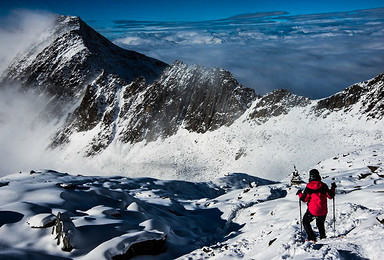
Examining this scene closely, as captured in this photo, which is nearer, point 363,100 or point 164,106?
point 363,100

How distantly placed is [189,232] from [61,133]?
281 feet

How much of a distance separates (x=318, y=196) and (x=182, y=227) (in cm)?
972

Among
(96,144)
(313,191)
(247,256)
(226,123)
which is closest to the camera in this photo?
(313,191)

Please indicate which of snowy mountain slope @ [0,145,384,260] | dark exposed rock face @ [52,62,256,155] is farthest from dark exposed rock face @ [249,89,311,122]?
snowy mountain slope @ [0,145,384,260]

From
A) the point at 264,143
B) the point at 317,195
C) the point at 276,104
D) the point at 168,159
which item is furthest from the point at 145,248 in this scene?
the point at 276,104

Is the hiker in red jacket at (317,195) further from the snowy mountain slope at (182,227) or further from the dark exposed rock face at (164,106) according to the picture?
the dark exposed rock face at (164,106)

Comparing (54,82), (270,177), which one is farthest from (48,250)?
(54,82)

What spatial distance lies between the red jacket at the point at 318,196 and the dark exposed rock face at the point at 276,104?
48.7 m

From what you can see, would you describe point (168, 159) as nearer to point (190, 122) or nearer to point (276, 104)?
point (190, 122)

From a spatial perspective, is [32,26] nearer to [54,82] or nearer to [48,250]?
[54,82]

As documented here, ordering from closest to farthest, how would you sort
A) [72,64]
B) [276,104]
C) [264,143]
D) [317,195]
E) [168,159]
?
[317,195]
[264,143]
[276,104]
[168,159]
[72,64]

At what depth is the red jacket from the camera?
910 cm

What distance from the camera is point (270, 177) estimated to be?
45531 millimetres

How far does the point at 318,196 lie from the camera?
914cm
